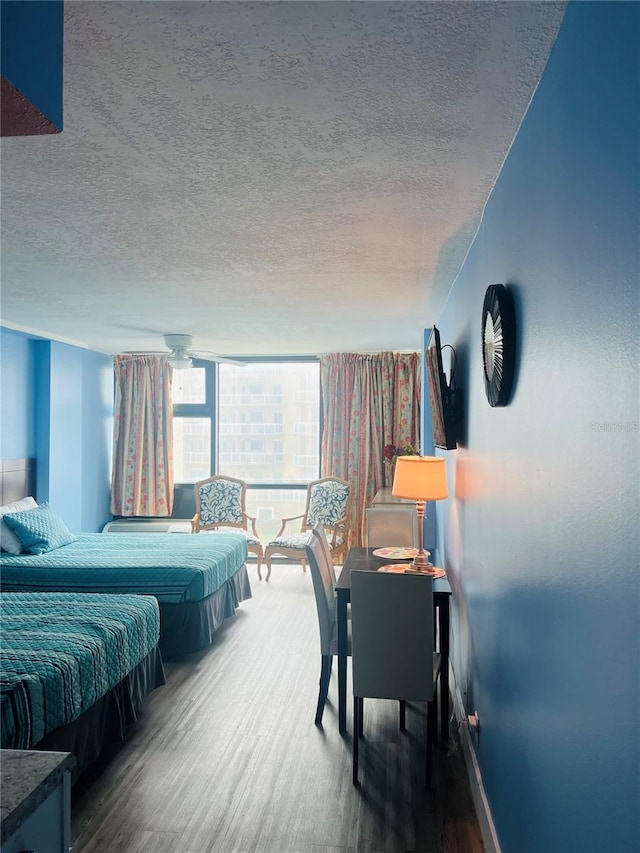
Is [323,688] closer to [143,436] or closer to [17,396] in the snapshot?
[17,396]

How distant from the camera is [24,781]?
1086 millimetres

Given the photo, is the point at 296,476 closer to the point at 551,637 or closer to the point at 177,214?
the point at 177,214

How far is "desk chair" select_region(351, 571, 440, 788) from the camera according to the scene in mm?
2820

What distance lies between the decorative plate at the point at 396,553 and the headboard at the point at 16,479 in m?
3.32

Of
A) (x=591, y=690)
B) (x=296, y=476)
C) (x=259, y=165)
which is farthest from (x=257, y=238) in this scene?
(x=296, y=476)

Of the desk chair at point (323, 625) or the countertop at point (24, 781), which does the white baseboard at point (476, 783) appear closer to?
the desk chair at point (323, 625)

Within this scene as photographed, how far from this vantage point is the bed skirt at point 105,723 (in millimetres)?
2694

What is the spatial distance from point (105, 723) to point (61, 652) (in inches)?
20.6

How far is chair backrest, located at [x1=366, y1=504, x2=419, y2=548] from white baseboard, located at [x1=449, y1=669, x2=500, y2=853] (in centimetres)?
130

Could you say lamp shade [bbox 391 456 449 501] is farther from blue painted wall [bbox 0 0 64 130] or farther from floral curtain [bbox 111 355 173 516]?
floral curtain [bbox 111 355 173 516]

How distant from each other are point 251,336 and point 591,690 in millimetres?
5008

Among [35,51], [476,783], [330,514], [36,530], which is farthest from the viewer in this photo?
[330,514]

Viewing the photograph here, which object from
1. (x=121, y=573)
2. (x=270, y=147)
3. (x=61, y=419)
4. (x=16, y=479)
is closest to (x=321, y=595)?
(x=121, y=573)

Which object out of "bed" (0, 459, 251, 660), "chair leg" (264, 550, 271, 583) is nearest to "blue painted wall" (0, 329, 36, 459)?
"bed" (0, 459, 251, 660)
